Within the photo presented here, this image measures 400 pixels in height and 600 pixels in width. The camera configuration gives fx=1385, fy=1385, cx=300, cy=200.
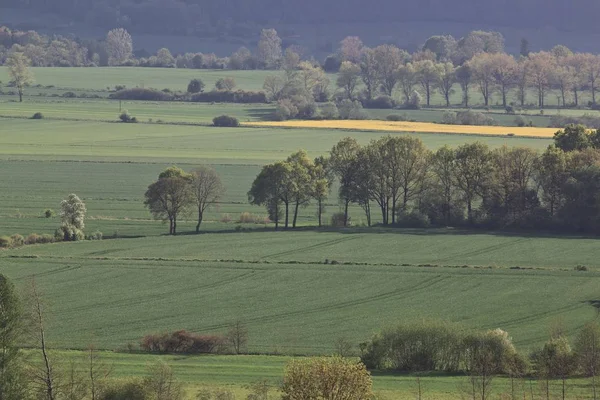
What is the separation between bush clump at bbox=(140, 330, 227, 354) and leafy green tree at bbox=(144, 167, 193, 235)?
25.9 m

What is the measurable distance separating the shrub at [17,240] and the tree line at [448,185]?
1437cm

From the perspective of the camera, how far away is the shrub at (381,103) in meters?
154

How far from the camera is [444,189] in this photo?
80375 millimetres

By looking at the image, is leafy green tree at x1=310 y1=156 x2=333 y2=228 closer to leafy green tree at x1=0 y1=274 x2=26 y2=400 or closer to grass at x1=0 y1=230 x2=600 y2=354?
grass at x1=0 y1=230 x2=600 y2=354

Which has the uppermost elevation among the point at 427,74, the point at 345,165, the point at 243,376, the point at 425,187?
the point at 427,74

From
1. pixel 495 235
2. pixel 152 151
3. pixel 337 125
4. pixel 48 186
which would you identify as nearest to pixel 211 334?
pixel 495 235

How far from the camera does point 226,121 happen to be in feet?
434

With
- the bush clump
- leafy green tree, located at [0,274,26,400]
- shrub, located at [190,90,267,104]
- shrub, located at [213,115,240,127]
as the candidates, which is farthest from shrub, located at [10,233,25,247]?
shrub, located at [190,90,267,104]

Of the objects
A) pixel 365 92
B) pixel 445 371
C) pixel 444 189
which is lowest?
pixel 445 371

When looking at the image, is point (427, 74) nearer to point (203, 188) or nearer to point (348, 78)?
point (348, 78)

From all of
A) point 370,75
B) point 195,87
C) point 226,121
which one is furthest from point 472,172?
point 370,75

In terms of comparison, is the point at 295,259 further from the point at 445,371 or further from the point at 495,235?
the point at 445,371

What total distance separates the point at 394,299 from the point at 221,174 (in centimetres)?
4070

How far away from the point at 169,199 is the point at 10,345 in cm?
3860
